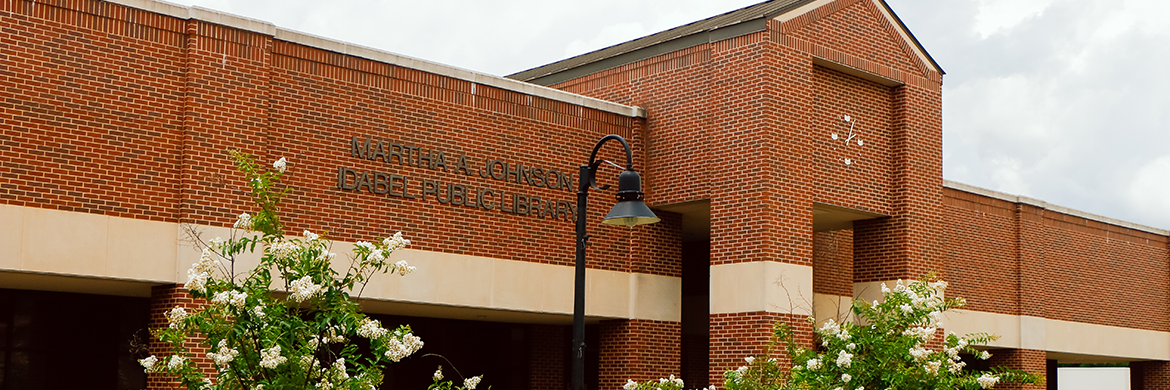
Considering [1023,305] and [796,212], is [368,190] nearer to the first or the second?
[796,212]

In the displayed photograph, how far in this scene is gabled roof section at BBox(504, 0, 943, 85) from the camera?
2159 centimetres

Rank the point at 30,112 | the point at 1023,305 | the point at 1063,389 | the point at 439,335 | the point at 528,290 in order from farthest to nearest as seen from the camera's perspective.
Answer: the point at 1063,389 < the point at 1023,305 < the point at 439,335 < the point at 528,290 < the point at 30,112

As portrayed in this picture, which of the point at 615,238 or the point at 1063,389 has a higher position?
the point at 615,238

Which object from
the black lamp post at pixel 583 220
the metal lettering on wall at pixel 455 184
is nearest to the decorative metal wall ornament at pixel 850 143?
the metal lettering on wall at pixel 455 184

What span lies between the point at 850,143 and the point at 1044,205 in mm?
11299

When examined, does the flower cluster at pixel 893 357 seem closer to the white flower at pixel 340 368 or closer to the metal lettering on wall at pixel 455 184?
the white flower at pixel 340 368

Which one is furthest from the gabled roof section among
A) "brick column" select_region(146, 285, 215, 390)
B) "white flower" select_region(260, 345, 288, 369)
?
"white flower" select_region(260, 345, 288, 369)

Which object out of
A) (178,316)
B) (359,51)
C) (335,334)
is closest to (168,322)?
(359,51)

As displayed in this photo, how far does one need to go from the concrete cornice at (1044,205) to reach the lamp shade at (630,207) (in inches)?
658

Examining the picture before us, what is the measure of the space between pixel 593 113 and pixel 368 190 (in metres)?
5.12

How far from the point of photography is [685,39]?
22.6 metres

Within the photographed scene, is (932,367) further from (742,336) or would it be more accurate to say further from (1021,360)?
(1021,360)

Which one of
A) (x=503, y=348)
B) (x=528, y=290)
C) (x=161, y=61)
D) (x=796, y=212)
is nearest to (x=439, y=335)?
(x=503, y=348)

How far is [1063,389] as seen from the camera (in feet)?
165
